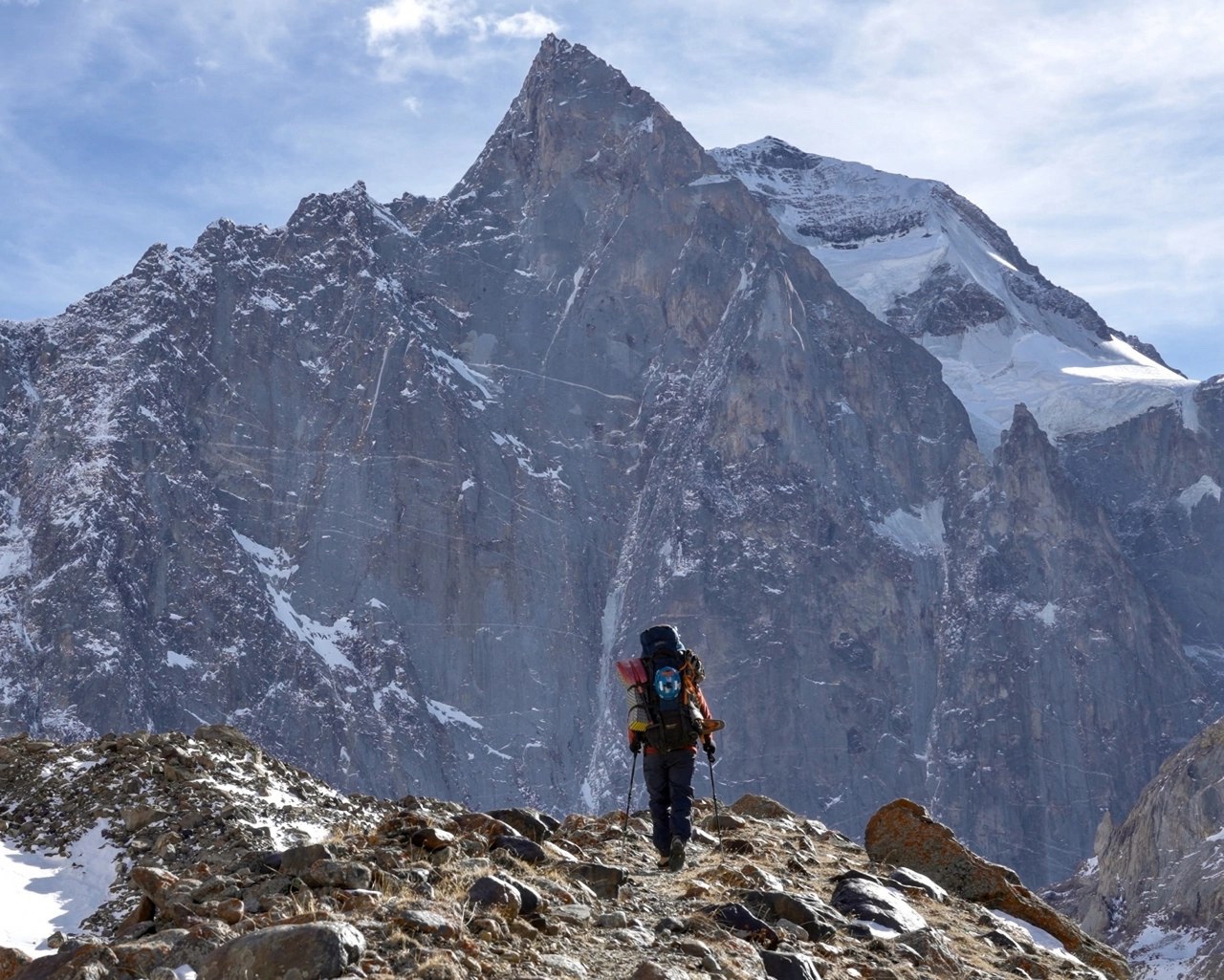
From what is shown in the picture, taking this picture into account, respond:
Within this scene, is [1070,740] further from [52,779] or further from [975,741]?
[52,779]

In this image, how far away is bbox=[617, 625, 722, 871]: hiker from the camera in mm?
16500

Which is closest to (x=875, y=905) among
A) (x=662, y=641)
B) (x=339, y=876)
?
(x=662, y=641)

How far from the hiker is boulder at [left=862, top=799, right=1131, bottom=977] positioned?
2.77 m

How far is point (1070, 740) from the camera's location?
636 feet

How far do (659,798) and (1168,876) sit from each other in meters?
93.0

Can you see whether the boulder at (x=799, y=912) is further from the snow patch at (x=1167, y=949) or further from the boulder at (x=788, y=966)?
the snow patch at (x=1167, y=949)

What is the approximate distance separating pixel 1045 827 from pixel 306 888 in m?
186

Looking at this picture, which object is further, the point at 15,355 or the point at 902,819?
the point at 15,355

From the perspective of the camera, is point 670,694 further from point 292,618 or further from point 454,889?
point 292,618

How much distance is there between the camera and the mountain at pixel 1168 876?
3465 inches

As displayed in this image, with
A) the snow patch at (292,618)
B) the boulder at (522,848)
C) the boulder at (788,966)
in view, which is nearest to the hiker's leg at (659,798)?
the boulder at (522,848)

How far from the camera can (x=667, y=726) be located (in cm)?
1664

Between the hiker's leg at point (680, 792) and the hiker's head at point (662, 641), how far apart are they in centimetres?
105

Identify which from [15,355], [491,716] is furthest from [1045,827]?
[15,355]
